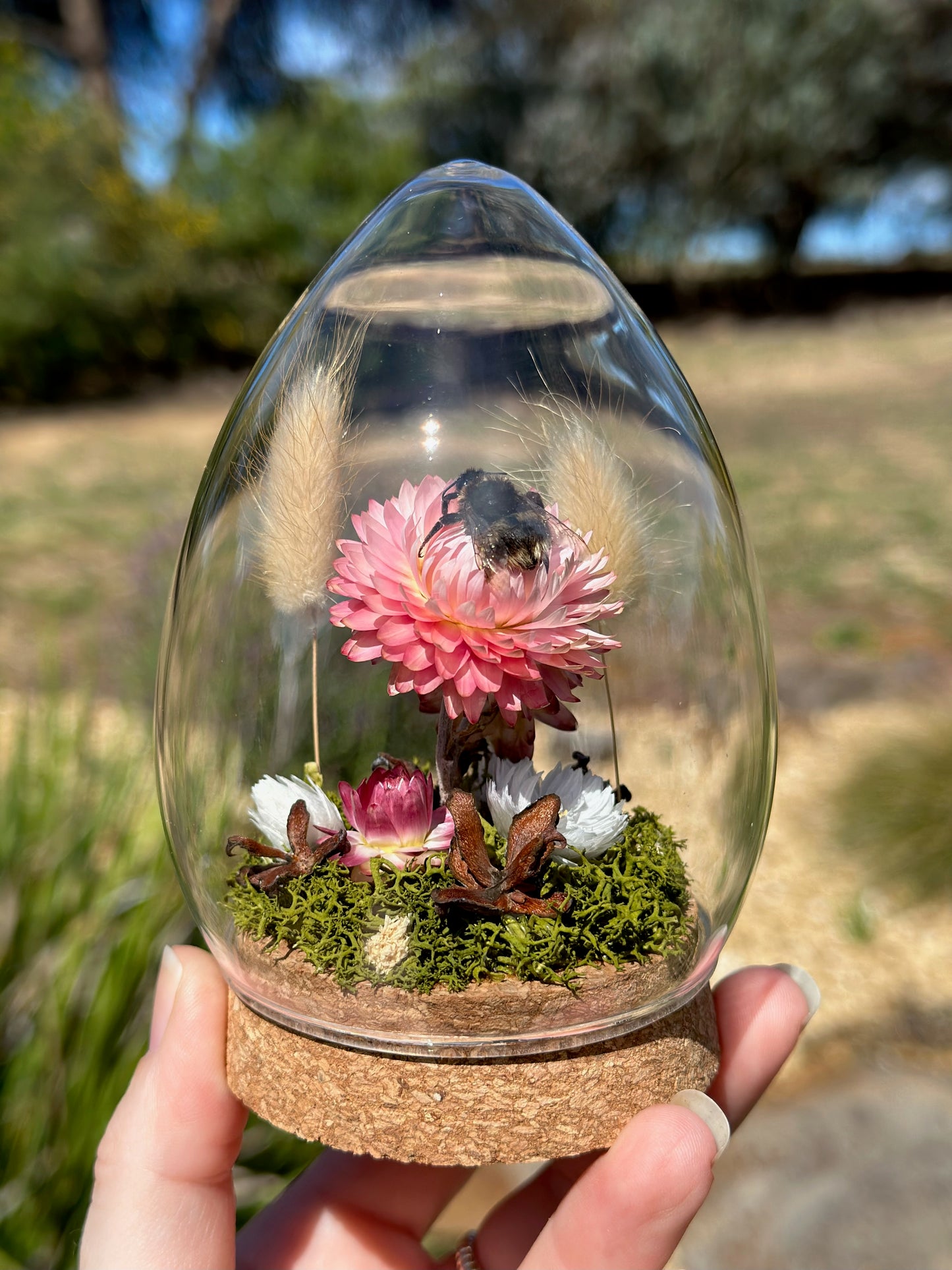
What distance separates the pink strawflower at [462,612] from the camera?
0.85 metres

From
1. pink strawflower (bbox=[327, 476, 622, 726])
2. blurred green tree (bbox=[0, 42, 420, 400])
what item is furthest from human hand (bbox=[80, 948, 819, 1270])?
blurred green tree (bbox=[0, 42, 420, 400])

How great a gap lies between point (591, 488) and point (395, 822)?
1.08ft

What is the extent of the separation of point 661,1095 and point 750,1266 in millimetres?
1434

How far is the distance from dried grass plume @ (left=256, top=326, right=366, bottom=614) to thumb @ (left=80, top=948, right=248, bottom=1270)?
393 mm

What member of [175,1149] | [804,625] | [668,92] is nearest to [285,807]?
[175,1149]

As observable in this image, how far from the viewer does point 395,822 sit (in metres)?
0.92

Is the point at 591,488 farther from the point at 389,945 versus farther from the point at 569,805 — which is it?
the point at 389,945

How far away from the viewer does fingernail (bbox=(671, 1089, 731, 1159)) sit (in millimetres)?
912

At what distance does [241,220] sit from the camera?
10398mm

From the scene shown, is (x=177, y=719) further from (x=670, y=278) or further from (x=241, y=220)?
(x=670, y=278)

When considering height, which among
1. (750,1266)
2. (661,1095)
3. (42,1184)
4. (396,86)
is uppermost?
(396,86)

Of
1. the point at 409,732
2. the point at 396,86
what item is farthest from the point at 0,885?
the point at 396,86

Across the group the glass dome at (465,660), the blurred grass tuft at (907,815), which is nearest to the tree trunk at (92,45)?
the blurred grass tuft at (907,815)

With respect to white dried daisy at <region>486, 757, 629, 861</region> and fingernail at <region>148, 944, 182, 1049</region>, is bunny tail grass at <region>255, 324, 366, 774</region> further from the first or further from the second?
fingernail at <region>148, 944, 182, 1049</region>
